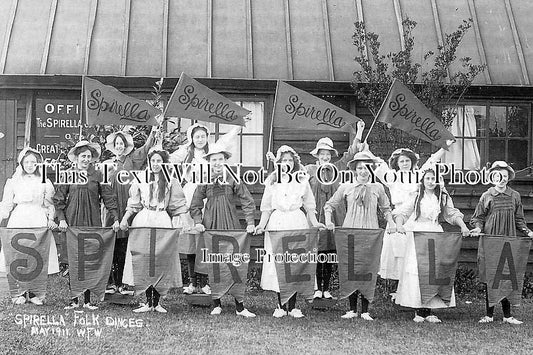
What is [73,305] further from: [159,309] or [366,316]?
[366,316]

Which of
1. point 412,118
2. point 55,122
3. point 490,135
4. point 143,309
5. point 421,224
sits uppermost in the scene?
point 55,122

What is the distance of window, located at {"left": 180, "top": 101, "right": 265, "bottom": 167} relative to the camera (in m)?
11.2

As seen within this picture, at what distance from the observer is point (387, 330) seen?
7.32 meters

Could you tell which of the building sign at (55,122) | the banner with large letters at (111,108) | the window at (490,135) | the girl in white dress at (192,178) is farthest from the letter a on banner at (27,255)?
the window at (490,135)

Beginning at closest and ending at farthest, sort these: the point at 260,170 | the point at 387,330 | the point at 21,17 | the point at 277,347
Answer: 1. the point at 277,347
2. the point at 387,330
3. the point at 260,170
4. the point at 21,17

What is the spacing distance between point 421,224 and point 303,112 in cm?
188

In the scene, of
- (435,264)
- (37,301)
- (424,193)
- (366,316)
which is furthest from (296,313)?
(37,301)

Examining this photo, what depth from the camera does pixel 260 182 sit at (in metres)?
11.2

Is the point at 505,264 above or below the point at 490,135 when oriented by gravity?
below

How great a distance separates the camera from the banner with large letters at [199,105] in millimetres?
8578

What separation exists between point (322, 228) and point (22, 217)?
3.34m

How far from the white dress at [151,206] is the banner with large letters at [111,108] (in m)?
0.99

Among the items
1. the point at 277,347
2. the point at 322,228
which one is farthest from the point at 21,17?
the point at 277,347

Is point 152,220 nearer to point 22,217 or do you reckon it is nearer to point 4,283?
point 22,217
